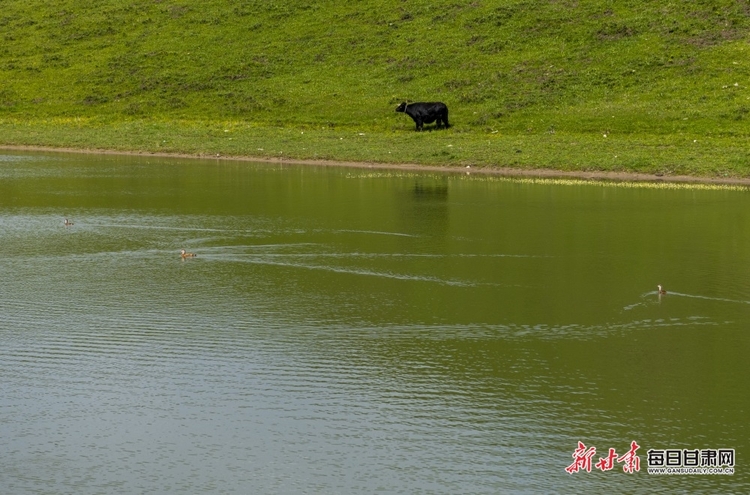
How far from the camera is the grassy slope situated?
4484 centimetres

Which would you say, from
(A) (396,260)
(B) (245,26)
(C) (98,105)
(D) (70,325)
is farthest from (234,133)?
(D) (70,325)

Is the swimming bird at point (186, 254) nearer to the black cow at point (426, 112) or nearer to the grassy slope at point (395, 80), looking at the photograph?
the grassy slope at point (395, 80)

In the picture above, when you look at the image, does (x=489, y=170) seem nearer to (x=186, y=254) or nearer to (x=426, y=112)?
(x=426, y=112)

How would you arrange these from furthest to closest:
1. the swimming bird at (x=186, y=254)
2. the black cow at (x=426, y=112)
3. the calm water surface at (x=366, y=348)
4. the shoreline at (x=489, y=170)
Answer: the black cow at (x=426, y=112)
the shoreline at (x=489, y=170)
the swimming bird at (x=186, y=254)
the calm water surface at (x=366, y=348)

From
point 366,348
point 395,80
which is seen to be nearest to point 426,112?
point 395,80

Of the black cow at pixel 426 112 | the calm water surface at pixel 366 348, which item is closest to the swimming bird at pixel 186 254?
the calm water surface at pixel 366 348

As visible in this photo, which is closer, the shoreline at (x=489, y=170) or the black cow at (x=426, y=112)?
the shoreline at (x=489, y=170)

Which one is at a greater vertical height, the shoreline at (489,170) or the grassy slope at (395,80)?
the grassy slope at (395,80)

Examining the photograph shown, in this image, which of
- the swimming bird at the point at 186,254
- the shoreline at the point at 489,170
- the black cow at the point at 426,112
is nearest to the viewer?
the swimming bird at the point at 186,254

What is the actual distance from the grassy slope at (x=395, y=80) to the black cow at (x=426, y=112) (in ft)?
2.92

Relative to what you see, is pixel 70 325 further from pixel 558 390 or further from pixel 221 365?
pixel 558 390

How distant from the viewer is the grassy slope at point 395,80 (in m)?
44.8

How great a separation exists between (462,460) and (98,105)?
51096 mm

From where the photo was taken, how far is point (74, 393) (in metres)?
14.3
